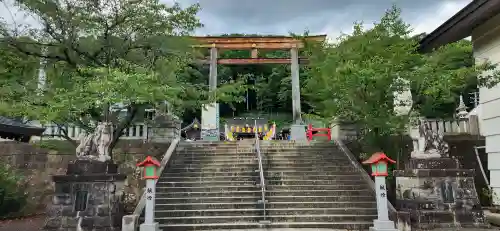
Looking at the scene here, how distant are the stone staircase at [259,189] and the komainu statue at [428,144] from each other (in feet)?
6.76

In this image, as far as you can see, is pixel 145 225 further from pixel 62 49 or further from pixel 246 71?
pixel 246 71

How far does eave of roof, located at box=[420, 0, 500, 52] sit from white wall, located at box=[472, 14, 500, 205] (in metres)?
0.30

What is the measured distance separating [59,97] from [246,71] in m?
29.2

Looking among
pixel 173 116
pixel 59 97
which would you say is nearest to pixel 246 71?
pixel 173 116

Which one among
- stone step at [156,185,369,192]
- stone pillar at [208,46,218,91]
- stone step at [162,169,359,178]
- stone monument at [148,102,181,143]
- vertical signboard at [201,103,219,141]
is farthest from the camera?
stone pillar at [208,46,218,91]

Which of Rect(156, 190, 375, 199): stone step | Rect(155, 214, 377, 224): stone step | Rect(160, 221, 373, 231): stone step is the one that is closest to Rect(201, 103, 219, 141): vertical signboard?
Rect(156, 190, 375, 199): stone step

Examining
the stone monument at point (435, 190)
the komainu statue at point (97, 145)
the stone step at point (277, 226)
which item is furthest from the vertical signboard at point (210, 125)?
the stone monument at point (435, 190)

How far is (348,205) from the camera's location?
10961mm

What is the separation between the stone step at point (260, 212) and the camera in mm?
10633

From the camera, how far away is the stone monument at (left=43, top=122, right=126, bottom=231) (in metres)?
9.21

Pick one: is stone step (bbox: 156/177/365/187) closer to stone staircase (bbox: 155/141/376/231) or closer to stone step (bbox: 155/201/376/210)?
stone staircase (bbox: 155/141/376/231)

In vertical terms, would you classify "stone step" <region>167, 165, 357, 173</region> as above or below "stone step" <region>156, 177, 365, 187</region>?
above

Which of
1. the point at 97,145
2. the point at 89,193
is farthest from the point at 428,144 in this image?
the point at 89,193

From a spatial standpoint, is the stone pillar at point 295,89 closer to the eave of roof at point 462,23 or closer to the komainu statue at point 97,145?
the eave of roof at point 462,23
